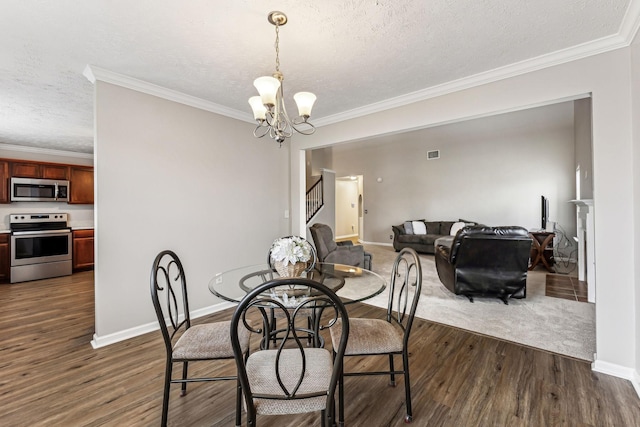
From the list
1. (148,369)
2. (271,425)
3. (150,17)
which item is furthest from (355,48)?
(148,369)

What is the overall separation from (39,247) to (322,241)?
5.03 metres

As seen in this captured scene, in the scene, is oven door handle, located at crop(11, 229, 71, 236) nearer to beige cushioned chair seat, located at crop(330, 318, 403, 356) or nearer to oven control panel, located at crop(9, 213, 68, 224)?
oven control panel, located at crop(9, 213, 68, 224)

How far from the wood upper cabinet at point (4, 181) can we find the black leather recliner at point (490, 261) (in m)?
7.26

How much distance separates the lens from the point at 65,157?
5766 millimetres

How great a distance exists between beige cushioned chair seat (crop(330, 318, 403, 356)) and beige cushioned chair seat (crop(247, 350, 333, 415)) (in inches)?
8.9

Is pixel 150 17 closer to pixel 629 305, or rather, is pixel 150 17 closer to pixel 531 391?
pixel 531 391

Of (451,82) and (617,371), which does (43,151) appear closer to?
(451,82)

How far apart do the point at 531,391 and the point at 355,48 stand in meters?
2.74

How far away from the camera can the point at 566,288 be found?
4.19 meters

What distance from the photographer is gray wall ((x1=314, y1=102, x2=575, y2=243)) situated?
641 cm

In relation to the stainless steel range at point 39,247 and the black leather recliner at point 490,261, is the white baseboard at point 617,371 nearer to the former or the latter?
the black leather recliner at point 490,261

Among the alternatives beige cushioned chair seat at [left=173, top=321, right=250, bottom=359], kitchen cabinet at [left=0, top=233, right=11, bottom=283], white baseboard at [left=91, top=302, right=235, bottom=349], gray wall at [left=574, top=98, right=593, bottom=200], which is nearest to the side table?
gray wall at [left=574, top=98, right=593, bottom=200]

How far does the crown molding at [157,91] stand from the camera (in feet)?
8.20

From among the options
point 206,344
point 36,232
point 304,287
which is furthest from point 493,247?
point 36,232
